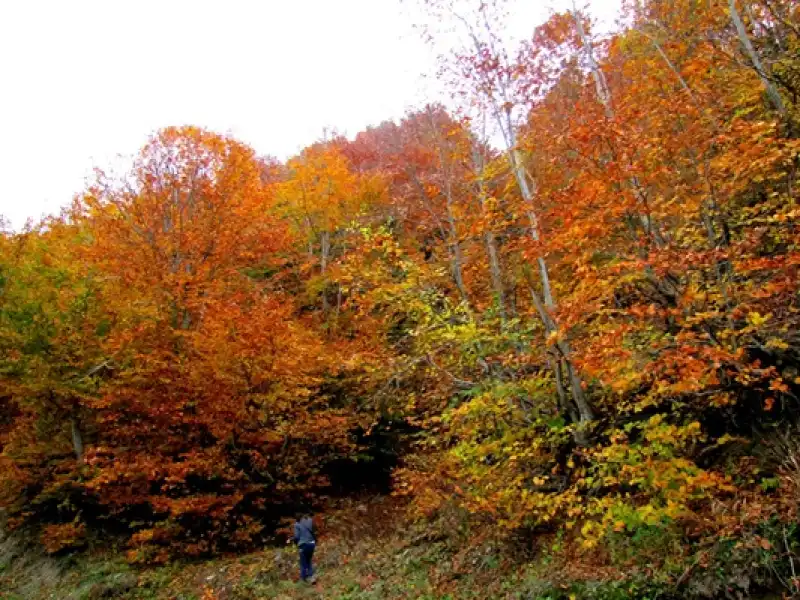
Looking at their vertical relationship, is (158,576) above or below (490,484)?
below

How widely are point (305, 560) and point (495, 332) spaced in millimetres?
6228

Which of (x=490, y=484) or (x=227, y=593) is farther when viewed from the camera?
(x=227, y=593)

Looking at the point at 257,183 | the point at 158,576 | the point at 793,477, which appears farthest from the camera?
the point at 257,183

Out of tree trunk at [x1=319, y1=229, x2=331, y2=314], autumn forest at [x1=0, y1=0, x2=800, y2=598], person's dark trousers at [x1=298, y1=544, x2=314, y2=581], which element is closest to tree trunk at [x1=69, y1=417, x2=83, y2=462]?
autumn forest at [x1=0, y1=0, x2=800, y2=598]

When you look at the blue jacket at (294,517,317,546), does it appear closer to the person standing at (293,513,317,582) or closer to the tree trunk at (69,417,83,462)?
the person standing at (293,513,317,582)

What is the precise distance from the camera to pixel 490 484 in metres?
8.65

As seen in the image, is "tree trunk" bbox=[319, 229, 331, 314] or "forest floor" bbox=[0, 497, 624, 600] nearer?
"forest floor" bbox=[0, 497, 624, 600]

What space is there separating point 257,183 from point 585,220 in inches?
629

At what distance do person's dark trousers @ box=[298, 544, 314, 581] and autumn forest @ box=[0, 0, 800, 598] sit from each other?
233 centimetres

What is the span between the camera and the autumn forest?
6.32 m

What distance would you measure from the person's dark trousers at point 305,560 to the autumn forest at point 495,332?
7.65 ft

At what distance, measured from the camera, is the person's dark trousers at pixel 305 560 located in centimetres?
1096

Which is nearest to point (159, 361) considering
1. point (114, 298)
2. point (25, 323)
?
point (114, 298)

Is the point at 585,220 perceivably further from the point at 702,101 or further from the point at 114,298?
the point at 114,298
